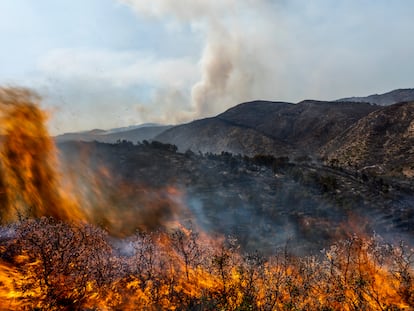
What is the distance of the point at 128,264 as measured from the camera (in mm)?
20031

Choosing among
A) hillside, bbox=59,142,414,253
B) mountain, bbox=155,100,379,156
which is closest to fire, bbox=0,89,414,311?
hillside, bbox=59,142,414,253

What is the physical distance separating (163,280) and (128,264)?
2.63m

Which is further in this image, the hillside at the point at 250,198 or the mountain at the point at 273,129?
the mountain at the point at 273,129

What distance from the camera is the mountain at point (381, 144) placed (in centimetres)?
6512

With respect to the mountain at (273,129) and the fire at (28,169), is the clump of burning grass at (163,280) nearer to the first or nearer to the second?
the fire at (28,169)

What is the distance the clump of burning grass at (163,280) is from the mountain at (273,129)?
8140 cm

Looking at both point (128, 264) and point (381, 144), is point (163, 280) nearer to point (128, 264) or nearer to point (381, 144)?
point (128, 264)

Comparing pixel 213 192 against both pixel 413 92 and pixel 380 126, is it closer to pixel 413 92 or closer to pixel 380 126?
pixel 380 126

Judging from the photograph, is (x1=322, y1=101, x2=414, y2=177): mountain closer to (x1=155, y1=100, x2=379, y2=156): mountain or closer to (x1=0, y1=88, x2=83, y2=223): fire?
(x1=155, y1=100, x2=379, y2=156): mountain

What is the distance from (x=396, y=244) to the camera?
27359 millimetres

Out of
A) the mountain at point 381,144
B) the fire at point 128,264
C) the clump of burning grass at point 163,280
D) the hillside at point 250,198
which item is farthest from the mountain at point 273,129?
the clump of burning grass at point 163,280

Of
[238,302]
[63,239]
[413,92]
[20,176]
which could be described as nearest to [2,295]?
[63,239]

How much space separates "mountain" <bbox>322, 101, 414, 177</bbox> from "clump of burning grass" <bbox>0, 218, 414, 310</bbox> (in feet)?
149

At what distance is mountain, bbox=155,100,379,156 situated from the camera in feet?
363
